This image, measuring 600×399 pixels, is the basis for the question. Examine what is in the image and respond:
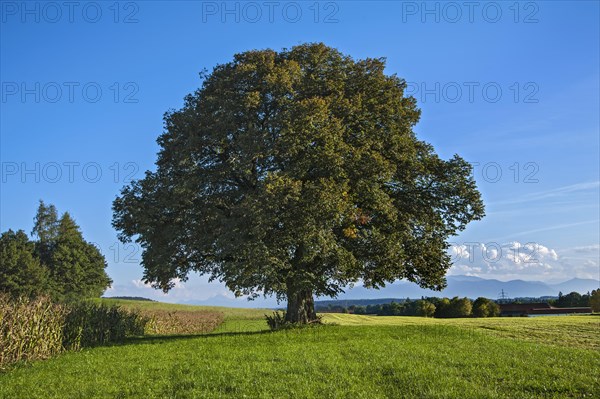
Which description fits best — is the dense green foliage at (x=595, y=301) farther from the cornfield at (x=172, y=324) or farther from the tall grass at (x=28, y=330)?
the tall grass at (x=28, y=330)

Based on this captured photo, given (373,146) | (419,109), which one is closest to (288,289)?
(373,146)

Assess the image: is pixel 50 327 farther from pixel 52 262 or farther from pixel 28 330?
pixel 52 262

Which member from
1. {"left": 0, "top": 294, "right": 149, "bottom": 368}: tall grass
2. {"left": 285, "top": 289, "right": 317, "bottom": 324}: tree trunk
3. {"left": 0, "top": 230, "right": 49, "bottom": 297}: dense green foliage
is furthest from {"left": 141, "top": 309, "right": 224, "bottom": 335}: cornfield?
{"left": 0, "top": 230, "right": 49, "bottom": 297}: dense green foliage

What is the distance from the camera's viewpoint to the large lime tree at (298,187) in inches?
1172

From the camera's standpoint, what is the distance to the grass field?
47.0ft

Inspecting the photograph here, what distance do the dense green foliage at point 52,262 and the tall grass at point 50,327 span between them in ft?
177

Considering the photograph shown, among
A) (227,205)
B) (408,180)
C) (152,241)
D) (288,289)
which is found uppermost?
(408,180)

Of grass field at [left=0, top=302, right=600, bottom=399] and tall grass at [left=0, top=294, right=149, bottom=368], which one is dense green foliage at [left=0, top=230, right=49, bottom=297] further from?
grass field at [left=0, top=302, right=600, bottom=399]

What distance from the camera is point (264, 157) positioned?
107 ft

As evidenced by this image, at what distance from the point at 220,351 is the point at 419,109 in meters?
24.2

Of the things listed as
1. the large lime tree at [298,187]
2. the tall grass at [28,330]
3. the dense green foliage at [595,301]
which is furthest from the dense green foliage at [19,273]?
the dense green foliage at [595,301]

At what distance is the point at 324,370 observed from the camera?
56.8ft

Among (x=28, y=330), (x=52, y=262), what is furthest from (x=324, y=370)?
(x=52, y=262)

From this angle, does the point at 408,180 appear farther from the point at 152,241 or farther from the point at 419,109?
the point at 152,241
